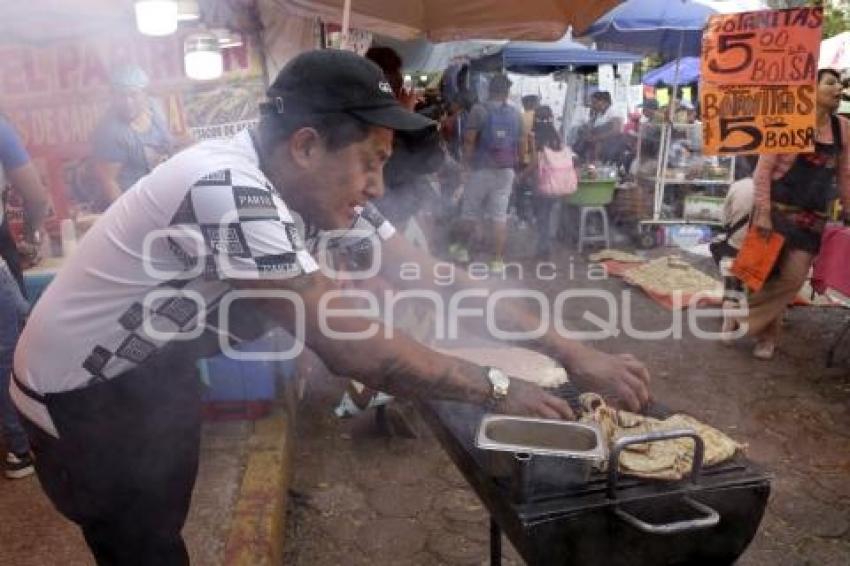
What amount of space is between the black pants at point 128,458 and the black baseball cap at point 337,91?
0.81 m

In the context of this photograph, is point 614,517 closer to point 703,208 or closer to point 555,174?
point 555,174

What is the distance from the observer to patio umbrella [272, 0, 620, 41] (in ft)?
16.9

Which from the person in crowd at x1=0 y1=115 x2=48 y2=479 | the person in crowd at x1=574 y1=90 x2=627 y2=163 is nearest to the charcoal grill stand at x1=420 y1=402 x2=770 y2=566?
the person in crowd at x1=0 y1=115 x2=48 y2=479

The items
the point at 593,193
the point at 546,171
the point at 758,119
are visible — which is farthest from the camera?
the point at 593,193

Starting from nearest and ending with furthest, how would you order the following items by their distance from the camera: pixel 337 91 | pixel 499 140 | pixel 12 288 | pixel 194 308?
pixel 337 91 < pixel 194 308 < pixel 12 288 < pixel 499 140

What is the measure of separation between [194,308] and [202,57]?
3507mm

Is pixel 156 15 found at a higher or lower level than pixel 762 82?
higher

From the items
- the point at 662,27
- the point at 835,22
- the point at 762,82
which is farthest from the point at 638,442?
the point at 835,22

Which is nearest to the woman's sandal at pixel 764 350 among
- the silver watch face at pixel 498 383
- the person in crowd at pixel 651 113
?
the silver watch face at pixel 498 383

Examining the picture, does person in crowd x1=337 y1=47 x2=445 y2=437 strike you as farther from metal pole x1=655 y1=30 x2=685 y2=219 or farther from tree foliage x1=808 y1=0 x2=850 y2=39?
tree foliage x1=808 y1=0 x2=850 y2=39

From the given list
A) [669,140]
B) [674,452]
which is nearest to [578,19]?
[674,452]

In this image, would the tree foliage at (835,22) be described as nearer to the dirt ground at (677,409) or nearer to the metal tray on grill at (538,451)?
the dirt ground at (677,409)

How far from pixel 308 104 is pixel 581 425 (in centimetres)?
121

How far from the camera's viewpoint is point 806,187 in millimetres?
5434
